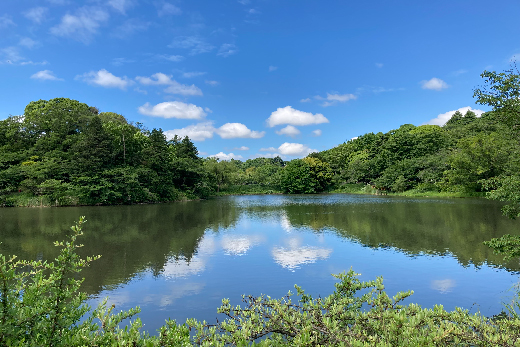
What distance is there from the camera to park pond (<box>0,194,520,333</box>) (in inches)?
252

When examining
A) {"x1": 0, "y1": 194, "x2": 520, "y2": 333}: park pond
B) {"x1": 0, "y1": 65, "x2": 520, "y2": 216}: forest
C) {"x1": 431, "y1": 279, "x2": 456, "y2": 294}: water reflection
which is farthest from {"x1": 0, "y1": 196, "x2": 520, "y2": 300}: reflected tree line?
{"x1": 0, "y1": 65, "x2": 520, "y2": 216}: forest

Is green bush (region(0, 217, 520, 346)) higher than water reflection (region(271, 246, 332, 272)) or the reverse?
higher

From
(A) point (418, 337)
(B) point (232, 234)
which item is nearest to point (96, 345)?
(A) point (418, 337)

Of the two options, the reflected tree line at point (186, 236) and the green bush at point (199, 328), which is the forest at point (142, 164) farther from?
the green bush at point (199, 328)

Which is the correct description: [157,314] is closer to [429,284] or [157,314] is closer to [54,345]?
[54,345]

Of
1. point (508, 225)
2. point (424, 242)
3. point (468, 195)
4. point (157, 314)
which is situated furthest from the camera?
point (468, 195)

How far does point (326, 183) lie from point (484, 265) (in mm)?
45105

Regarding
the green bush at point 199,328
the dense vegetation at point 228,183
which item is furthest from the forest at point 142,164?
the green bush at point 199,328

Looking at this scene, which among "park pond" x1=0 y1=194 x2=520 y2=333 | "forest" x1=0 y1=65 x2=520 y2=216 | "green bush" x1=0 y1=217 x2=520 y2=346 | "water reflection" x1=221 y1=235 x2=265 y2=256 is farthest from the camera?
"forest" x1=0 y1=65 x2=520 y2=216

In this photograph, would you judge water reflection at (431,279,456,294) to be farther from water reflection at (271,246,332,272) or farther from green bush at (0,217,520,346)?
green bush at (0,217,520,346)

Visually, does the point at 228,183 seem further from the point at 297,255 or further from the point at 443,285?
the point at 443,285

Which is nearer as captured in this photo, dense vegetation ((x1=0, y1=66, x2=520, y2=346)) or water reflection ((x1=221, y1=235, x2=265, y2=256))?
dense vegetation ((x1=0, y1=66, x2=520, y2=346))

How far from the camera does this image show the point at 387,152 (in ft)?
145

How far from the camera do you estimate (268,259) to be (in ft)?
31.1
